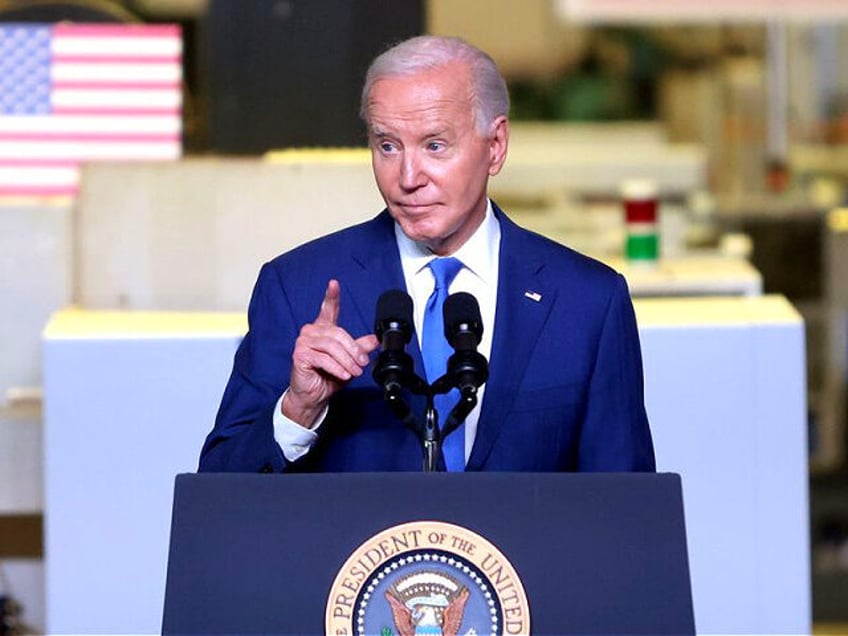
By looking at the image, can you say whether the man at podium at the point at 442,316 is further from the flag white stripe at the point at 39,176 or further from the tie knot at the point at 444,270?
the flag white stripe at the point at 39,176

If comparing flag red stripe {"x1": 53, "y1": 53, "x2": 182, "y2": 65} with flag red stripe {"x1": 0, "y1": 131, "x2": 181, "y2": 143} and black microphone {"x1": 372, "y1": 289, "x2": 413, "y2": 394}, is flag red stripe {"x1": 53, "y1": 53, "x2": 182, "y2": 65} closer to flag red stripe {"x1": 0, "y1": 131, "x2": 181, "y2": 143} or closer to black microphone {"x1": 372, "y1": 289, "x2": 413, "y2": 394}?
flag red stripe {"x1": 0, "y1": 131, "x2": 181, "y2": 143}

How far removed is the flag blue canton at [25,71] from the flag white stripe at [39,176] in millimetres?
201

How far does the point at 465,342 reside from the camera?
9.91ft

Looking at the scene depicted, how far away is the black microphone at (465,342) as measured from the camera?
299 centimetres

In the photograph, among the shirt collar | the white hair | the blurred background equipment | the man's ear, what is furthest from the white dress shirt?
the blurred background equipment

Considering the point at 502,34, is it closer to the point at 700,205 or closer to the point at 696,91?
the point at 696,91

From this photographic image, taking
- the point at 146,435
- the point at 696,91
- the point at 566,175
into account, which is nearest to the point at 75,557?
the point at 146,435

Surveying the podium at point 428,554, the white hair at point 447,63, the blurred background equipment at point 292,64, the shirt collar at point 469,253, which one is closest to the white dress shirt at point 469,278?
the shirt collar at point 469,253

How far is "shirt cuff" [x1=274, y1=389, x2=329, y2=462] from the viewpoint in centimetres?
324

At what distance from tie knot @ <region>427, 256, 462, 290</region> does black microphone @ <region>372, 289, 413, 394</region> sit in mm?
330

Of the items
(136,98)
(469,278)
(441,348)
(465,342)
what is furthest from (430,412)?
(136,98)

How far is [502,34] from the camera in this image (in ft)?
63.0

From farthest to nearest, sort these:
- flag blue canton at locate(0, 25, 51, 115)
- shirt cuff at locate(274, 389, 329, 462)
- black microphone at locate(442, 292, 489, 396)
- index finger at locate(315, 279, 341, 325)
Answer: flag blue canton at locate(0, 25, 51, 115)
shirt cuff at locate(274, 389, 329, 462)
index finger at locate(315, 279, 341, 325)
black microphone at locate(442, 292, 489, 396)

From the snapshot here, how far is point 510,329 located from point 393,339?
1.50 ft
